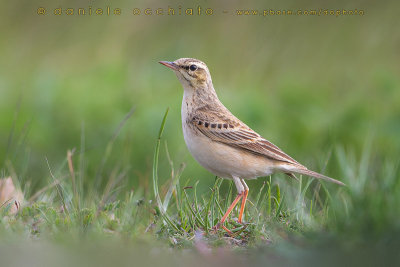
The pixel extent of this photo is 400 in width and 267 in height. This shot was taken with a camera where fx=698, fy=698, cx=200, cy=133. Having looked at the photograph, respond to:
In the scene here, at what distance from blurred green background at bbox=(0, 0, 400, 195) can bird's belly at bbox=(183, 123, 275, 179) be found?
377cm

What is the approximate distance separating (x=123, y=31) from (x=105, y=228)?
27.7 feet

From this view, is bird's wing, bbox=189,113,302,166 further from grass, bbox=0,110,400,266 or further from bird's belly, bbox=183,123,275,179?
grass, bbox=0,110,400,266

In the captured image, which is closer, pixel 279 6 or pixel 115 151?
pixel 115 151

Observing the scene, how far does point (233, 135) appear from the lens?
695 cm

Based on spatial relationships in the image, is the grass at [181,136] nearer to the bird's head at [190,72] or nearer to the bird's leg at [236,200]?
the bird's leg at [236,200]

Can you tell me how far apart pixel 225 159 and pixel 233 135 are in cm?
41

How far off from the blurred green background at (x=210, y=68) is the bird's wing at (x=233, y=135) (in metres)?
3.56

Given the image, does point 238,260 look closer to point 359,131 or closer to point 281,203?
point 281,203

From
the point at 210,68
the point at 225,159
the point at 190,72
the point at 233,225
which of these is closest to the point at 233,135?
the point at 225,159

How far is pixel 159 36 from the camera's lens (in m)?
13.6

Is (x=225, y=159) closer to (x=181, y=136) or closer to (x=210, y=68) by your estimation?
(x=181, y=136)

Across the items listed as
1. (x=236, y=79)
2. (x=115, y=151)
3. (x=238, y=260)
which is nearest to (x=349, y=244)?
(x=238, y=260)

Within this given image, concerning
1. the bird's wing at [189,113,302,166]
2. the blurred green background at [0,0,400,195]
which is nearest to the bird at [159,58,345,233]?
the bird's wing at [189,113,302,166]

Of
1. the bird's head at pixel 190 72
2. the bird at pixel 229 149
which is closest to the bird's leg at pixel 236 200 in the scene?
the bird at pixel 229 149
